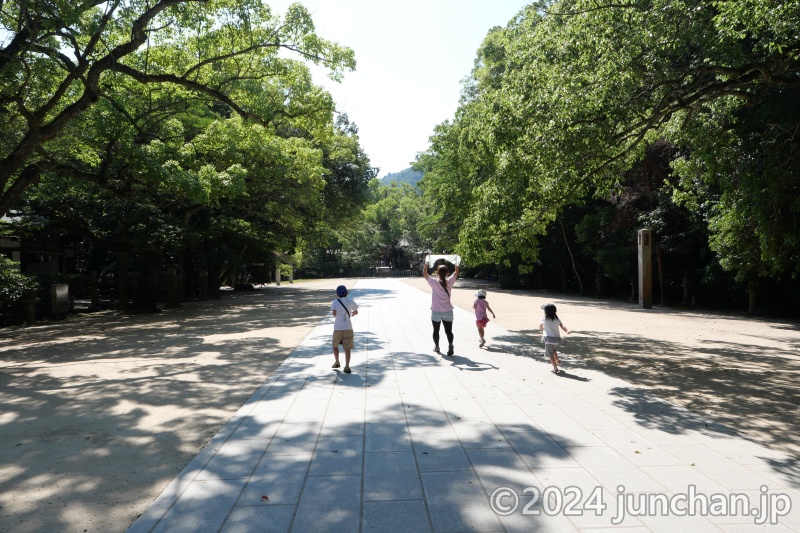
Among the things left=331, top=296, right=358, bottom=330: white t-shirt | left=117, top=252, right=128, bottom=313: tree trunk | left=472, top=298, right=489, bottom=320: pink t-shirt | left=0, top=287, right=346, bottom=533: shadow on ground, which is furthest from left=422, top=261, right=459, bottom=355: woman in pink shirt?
left=117, top=252, right=128, bottom=313: tree trunk

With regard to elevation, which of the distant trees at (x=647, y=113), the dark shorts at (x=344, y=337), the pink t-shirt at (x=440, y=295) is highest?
the distant trees at (x=647, y=113)

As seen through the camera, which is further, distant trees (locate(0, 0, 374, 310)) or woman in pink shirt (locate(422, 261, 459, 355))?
distant trees (locate(0, 0, 374, 310))

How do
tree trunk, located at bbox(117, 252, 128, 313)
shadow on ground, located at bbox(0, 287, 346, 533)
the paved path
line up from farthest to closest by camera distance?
tree trunk, located at bbox(117, 252, 128, 313), shadow on ground, located at bbox(0, 287, 346, 533), the paved path

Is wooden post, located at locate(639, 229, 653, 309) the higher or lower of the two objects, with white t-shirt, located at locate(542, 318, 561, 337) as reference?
higher

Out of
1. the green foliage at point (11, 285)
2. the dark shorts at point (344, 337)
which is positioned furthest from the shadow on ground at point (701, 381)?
the green foliage at point (11, 285)

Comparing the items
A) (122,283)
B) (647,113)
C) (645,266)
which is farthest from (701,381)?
(122,283)

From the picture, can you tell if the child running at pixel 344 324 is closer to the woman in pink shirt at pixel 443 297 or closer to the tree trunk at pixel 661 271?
A: the woman in pink shirt at pixel 443 297

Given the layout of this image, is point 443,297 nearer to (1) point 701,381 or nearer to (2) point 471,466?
(1) point 701,381

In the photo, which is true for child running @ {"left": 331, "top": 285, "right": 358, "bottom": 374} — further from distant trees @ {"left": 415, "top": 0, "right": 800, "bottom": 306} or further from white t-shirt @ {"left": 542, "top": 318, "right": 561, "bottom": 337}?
distant trees @ {"left": 415, "top": 0, "right": 800, "bottom": 306}

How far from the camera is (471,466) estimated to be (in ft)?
13.7

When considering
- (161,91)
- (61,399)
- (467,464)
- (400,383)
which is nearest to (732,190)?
(400,383)

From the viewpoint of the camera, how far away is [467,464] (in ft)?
13.8

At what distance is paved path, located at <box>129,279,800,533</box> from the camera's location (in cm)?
336

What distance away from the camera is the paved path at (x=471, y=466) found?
3.36 metres
